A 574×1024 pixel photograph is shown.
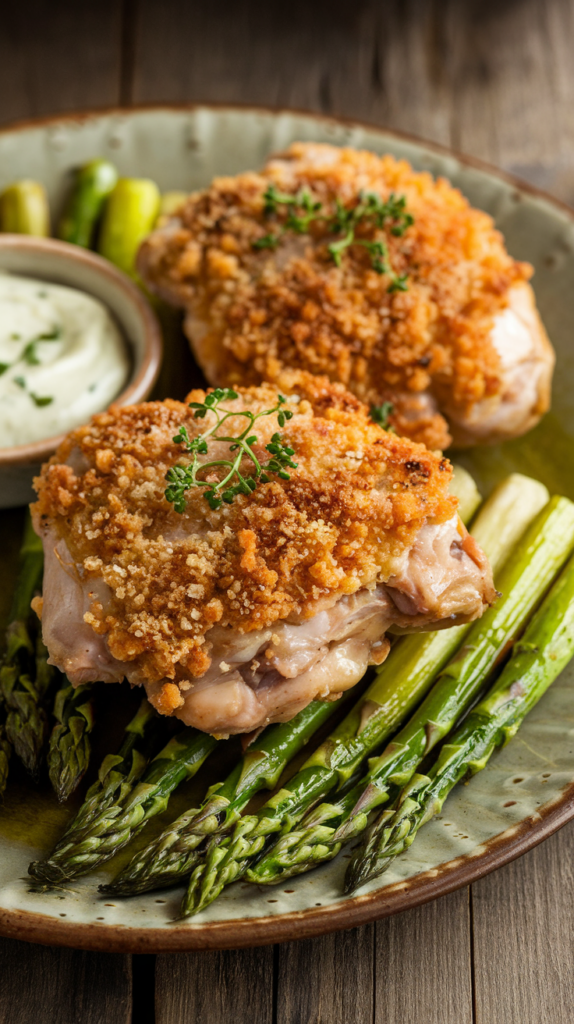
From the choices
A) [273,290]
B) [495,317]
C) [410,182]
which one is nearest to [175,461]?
[273,290]

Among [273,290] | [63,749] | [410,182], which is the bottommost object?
[63,749]

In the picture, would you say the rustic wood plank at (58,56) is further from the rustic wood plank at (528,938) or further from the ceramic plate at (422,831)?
the rustic wood plank at (528,938)

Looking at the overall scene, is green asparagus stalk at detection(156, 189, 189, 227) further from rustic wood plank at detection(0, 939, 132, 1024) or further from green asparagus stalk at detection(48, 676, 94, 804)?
rustic wood plank at detection(0, 939, 132, 1024)

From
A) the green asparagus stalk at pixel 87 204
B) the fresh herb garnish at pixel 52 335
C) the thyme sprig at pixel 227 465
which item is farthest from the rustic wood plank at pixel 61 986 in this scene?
the green asparagus stalk at pixel 87 204

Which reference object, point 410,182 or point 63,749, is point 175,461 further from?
point 410,182

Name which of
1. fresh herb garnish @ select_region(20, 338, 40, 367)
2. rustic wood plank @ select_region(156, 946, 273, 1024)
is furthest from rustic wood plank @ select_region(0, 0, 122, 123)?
rustic wood plank @ select_region(156, 946, 273, 1024)

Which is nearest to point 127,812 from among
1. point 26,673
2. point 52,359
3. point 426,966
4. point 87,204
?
point 26,673
